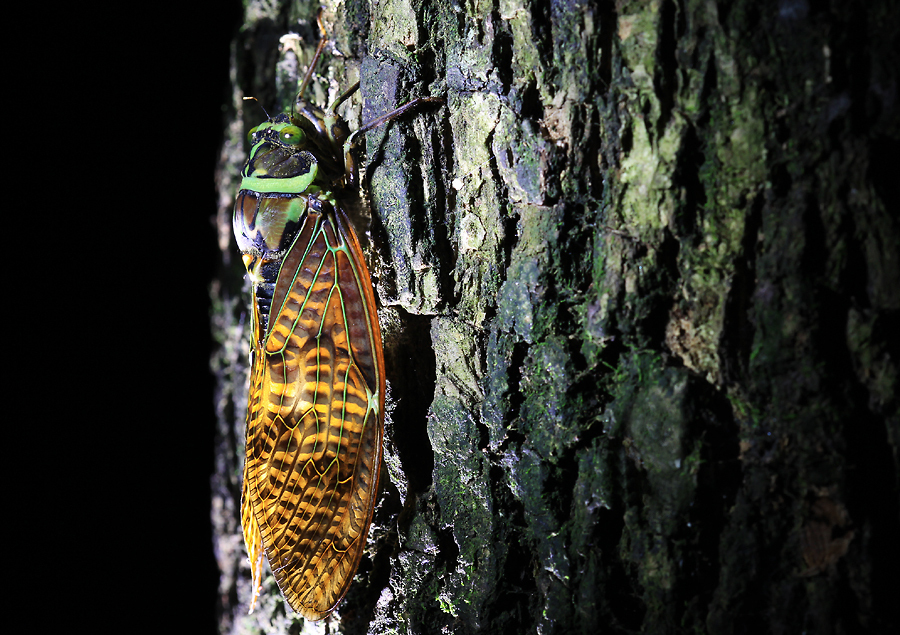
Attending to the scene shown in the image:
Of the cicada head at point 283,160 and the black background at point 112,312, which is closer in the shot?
the cicada head at point 283,160

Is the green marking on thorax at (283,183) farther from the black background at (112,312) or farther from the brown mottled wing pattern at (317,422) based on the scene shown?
the black background at (112,312)

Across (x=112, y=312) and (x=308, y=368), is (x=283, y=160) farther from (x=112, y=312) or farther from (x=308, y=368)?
(x=112, y=312)

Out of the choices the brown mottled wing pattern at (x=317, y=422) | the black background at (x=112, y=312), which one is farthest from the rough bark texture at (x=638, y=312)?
the black background at (x=112, y=312)

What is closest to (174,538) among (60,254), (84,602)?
(84,602)

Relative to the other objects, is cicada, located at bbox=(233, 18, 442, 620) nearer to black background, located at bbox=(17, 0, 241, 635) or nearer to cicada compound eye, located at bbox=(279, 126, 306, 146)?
cicada compound eye, located at bbox=(279, 126, 306, 146)

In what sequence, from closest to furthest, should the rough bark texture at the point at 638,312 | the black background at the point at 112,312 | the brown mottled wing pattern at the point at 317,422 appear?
the rough bark texture at the point at 638,312 → the brown mottled wing pattern at the point at 317,422 → the black background at the point at 112,312

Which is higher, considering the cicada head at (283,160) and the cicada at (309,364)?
the cicada head at (283,160)

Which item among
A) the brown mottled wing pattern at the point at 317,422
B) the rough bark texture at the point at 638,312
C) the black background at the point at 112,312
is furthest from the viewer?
the black background at the point at 112,312
